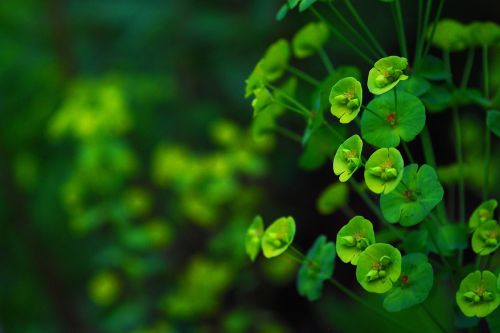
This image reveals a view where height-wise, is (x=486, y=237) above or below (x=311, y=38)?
below

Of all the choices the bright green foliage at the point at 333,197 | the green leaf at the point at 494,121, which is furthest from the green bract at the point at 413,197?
the bright green foliage at the point at 333,197

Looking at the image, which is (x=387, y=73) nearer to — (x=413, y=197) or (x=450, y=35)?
(x=413, y=197)

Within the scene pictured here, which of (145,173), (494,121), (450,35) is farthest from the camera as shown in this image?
(145,173)

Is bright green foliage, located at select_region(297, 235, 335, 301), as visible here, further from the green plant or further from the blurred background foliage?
the blurred background foliage

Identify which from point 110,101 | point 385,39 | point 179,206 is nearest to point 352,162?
point 110,101

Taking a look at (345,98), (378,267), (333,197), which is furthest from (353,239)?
(333,197)

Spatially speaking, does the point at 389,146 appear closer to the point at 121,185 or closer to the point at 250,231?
the point at 250,231
